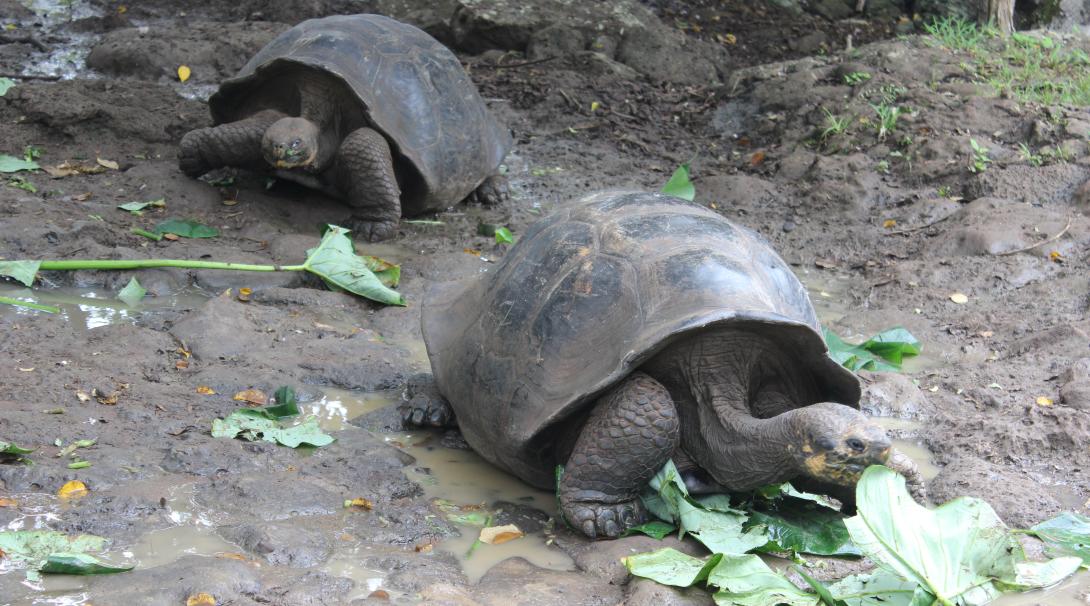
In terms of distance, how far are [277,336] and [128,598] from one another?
2.05 meters

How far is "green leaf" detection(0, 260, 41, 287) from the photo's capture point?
4602 mm

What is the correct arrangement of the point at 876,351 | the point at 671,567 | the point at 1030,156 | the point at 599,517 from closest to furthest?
the point at 671,567 < the point at 599,517 < the point at 876,351 < the point at 1030,156

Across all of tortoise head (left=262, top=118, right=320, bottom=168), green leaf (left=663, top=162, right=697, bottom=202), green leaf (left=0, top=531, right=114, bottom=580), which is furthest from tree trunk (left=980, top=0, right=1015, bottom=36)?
green leaf (left=0, top=531, right=114, bottom=580)

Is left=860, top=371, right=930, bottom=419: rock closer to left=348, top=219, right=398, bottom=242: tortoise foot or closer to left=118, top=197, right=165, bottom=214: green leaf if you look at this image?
left=348, top=219, right=398, bottom=242: tortoise foot

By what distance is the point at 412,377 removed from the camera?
400cm

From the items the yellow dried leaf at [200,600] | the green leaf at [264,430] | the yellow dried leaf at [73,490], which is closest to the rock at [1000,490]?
the green leaf at [264,430]

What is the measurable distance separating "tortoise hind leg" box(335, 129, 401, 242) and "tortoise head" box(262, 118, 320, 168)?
0.62ft

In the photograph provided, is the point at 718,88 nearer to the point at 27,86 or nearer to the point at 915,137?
the point at 915,137

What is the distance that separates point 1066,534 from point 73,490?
268 cm

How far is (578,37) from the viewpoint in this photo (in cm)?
915

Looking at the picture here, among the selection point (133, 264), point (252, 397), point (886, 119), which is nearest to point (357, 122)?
point (133, 264)

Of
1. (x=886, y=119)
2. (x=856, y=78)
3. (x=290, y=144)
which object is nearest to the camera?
(x=290, y=144)

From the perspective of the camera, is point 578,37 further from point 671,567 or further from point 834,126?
point 671,567

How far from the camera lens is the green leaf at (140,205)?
229 inches
